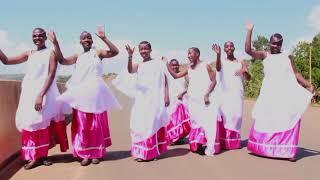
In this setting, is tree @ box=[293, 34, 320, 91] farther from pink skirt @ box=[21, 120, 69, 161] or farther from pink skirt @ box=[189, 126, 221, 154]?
pink skirt @ box=[21, 120, 69, 161]

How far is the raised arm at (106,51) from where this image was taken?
31.2 feet

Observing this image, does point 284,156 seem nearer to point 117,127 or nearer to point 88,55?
point 88,55

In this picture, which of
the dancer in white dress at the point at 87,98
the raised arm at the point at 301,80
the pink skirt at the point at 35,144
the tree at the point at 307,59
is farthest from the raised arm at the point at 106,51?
the tree at the point at 307,59

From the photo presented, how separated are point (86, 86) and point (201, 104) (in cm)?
248

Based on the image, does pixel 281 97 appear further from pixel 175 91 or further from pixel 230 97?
pixel 175 91

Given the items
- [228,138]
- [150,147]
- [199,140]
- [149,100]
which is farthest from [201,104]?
[150,147]

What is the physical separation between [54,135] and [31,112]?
723 millimetres

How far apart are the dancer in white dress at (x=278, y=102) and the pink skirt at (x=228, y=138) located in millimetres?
1084

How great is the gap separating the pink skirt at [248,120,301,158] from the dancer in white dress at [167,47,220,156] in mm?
935

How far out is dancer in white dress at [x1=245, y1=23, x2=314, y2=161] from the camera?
9664 mm

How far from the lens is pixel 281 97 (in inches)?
387

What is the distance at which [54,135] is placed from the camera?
9.63m

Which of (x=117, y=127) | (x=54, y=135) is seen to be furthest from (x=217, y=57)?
(x=117, y=127)

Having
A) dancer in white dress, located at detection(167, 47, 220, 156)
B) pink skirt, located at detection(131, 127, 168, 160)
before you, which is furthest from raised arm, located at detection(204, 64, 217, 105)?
pink skirt, located at detection(131, 127, 168, 160)
